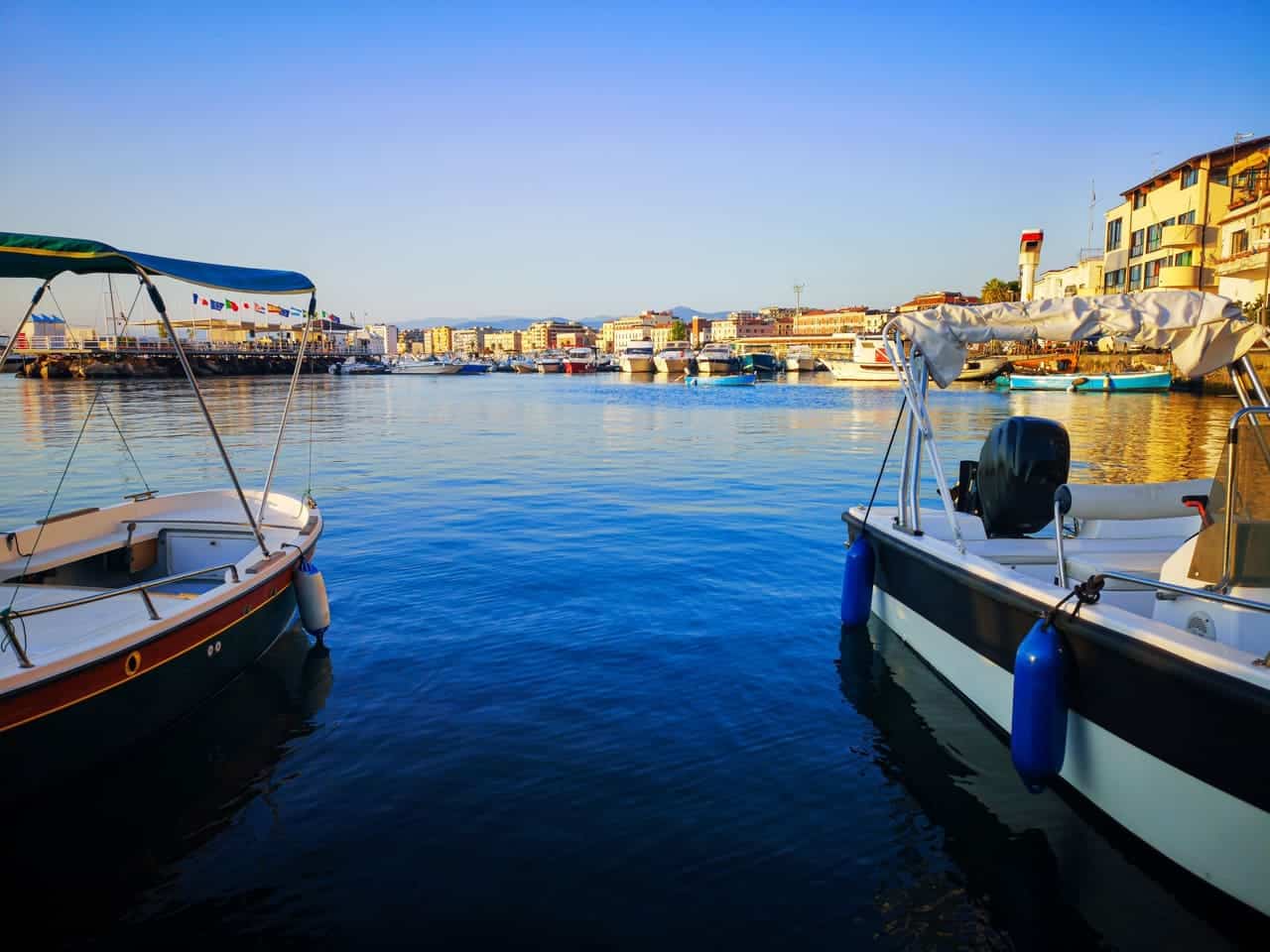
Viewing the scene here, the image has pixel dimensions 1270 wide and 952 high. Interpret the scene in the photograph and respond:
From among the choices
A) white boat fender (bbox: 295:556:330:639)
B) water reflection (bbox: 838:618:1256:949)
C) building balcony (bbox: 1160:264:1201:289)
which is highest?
building balcony (bbox: 1160:264:1201:289)

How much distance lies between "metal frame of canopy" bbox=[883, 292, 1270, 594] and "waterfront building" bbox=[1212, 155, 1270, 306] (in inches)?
1798

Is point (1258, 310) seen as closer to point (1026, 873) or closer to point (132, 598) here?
point (1026, 873)

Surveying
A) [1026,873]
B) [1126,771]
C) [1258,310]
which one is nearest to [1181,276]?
[1258,310]

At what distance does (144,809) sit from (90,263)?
14.3 feet

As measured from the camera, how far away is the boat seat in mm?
6305

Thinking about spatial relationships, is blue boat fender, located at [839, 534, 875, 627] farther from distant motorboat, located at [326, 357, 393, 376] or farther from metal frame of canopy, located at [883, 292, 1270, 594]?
distant motorboat, located at [326, 357, 393, 376]

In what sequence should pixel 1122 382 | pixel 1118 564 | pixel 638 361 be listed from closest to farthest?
pixel 1118 564 → pixel 1122 382 → pixel 638 361

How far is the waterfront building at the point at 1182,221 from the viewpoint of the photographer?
52344 millimetres

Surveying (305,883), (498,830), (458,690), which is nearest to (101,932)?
(305,883)

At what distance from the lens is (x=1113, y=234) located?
66438 mm

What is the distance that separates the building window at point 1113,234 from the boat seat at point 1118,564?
69.9m

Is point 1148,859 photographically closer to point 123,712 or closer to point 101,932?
A: point 101,932

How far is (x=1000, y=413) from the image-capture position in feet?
139

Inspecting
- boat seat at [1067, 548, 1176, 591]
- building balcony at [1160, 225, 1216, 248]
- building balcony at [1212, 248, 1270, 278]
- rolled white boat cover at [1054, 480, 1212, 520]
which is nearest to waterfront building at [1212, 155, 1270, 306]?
building balcony at [1212, 248, 1270, 278]
